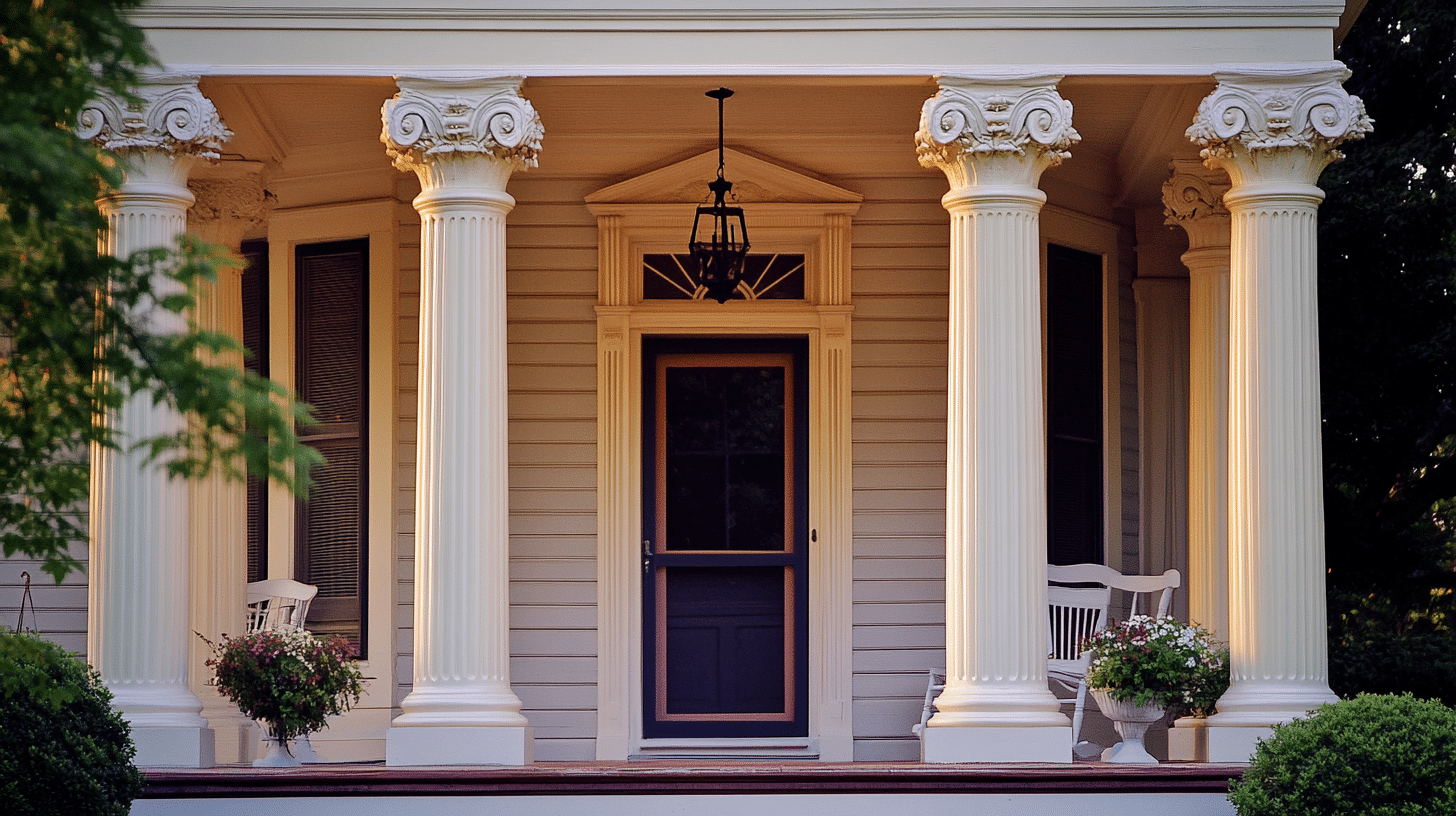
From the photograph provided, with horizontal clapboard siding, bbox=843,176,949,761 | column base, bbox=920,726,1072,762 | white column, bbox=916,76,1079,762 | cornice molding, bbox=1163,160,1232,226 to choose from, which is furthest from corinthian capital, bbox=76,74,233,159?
cornice molding, bbox=1163,160,1232,226

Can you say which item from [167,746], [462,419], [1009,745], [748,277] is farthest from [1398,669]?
[167,746]

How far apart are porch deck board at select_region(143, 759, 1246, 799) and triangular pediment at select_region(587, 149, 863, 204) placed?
4132mm

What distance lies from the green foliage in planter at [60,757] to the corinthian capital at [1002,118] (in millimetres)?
4830

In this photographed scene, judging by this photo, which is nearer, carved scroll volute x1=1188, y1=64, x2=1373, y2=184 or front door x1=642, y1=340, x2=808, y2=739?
carved scroll volute x1=1188, y1=64, x2=1373, y2=184

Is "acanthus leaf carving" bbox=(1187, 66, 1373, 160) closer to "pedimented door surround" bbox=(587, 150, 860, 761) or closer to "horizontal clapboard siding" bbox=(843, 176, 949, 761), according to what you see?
"horizontal clapboard siding" bbox=(843, 176, 949, 761)

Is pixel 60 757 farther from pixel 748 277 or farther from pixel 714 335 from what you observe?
pixel 748 277

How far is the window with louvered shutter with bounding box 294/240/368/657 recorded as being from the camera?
10461 mm

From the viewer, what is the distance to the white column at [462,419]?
322 inches

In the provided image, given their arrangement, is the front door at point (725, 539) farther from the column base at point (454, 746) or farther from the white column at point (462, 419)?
the column base at point (454, 746)

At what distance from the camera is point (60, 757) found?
7.02m

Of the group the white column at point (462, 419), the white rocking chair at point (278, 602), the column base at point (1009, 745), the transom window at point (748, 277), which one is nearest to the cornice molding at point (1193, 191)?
the transom window at point (748, 277)

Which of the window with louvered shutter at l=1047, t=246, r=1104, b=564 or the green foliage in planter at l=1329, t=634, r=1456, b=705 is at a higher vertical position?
the window with louvered shutter at l=1047, t=246, r=1104, b=564

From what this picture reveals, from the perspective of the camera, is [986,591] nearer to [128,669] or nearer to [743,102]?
[743,102]

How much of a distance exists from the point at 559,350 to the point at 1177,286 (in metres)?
4.22
